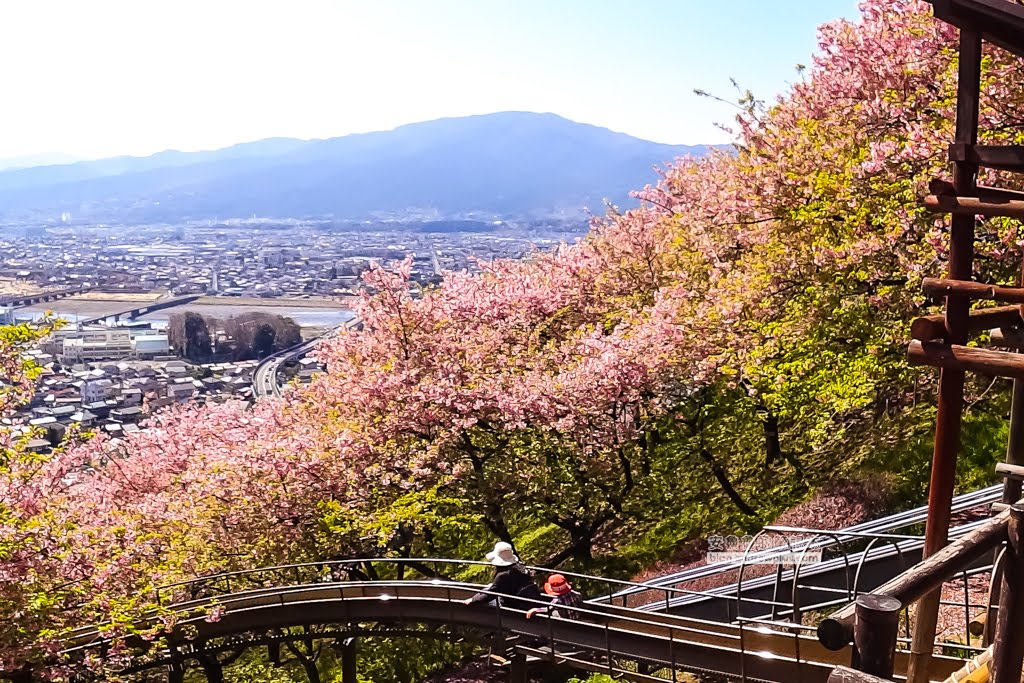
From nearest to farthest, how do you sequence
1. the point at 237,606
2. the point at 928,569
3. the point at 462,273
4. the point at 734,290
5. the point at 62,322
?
the point at 928,569 < the point at 62,322 < the point at 237,606 < the point at 734,290 < the point at 462,273

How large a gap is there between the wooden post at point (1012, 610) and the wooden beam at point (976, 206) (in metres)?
2.43

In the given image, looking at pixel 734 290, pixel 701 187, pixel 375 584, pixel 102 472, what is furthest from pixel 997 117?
pixel 102 472

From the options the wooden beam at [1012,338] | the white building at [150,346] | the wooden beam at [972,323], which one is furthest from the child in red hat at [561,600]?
the white building at [150,346]

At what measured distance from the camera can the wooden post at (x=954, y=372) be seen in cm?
557

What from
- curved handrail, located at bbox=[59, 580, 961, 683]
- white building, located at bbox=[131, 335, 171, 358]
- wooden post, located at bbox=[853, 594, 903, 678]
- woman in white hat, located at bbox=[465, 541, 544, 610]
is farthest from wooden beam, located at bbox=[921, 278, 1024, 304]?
white building, located at bbox=[131, 335, 171, 358]

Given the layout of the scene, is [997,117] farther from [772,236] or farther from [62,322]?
[62,322]

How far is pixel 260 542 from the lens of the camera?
690 inches

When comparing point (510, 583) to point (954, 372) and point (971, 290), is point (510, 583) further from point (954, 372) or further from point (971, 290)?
point (971, 290)

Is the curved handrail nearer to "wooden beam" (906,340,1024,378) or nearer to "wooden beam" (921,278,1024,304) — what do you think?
"wooden beam" (906,340,1024,378)

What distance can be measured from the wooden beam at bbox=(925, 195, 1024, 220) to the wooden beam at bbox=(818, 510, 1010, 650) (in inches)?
94.7

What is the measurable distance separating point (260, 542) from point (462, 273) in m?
10.8

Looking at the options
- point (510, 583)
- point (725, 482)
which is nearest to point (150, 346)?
point (725, 482)

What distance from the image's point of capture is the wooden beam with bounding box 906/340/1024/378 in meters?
5.17

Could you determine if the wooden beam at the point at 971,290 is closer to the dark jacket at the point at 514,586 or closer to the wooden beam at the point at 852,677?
the wooden beam at the point at 852,677
